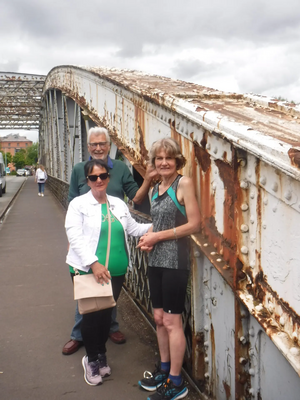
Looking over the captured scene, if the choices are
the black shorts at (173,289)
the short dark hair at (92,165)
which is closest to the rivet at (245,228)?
the black shorts at (173,289)

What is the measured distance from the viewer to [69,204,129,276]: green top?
9.55 feet

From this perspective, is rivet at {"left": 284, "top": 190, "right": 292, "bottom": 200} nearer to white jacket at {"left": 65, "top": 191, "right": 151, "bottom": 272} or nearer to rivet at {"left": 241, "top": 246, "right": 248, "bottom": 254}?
rivet at {"left": 241, "top": 246, "right": 248, "bottom": 254}

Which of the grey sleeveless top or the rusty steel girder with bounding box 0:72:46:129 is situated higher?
the rusty steel girder with bounding box 0:72:46:129

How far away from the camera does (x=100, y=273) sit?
281cm

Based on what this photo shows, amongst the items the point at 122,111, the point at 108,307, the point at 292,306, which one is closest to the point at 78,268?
the point at 108,307

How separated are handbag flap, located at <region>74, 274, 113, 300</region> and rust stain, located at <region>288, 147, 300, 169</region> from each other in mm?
1687

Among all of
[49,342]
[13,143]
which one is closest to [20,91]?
[49,342]

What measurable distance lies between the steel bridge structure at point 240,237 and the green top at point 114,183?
385mm

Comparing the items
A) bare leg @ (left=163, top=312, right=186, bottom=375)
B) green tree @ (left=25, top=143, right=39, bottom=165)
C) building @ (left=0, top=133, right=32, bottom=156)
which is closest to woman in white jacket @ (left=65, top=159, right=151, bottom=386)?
bare leg @ (left=163, top=312, right=186, bottom=375)

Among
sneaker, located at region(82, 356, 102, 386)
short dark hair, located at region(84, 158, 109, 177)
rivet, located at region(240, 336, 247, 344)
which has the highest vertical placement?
short dark hair, located at region(84, 158, 109, 177)

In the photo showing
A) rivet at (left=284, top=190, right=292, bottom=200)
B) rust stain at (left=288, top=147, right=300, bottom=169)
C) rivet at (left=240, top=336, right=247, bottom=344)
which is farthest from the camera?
rivet at (left=240, top=336, right=247, bottom=344)

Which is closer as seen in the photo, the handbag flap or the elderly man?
the handbag flap

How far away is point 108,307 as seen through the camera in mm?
2930

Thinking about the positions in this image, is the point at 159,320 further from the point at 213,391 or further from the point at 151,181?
the point at 151,181
